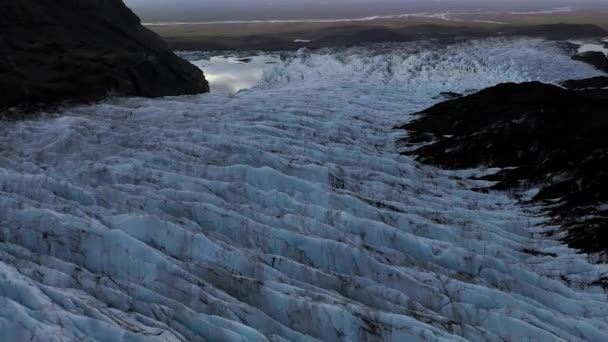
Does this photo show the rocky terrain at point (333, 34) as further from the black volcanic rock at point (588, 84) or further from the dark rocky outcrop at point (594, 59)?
the black volcanic rock at point (588, 84)

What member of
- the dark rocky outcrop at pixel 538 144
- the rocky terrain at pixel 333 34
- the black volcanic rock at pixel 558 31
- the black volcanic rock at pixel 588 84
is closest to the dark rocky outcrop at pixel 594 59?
the black volcanic rock at pixel 588 84

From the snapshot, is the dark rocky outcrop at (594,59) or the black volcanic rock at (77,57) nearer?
the black volcanic rock at (77,57)

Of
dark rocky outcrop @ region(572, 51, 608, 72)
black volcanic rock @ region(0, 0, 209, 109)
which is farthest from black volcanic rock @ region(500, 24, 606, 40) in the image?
black volcanic rock @ region(0, 0, 209, 109)

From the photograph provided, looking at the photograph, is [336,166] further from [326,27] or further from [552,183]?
[326,27]

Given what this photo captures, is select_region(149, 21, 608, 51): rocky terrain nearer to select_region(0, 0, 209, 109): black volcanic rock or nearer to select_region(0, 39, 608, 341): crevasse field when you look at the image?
select_region(0, 0, 209, 109): black volcanic rock

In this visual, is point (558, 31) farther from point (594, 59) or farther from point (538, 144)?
point (538, 144)

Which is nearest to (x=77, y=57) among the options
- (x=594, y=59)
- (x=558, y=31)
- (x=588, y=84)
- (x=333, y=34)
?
(x=588, y=84)

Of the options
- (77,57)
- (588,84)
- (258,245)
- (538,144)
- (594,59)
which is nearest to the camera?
(258,245)
